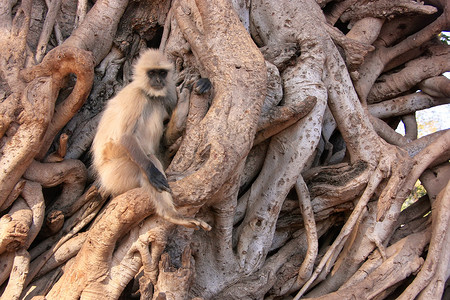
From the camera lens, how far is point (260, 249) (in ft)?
10.3

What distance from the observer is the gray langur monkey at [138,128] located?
278 cm

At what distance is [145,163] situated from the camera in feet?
8.62

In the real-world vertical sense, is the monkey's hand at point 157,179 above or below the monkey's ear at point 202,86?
below

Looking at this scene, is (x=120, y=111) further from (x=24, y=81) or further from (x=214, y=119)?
(x=24, y=81)

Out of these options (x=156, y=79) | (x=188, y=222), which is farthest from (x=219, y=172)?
(x=156, y=79)

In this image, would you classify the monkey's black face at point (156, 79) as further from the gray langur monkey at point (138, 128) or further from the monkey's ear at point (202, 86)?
the monkey's ear at point (202, 86)

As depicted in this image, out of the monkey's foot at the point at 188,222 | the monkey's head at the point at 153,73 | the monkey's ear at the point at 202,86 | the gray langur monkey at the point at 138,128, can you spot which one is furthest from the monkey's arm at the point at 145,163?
the monkey's ear at the point at 202,86

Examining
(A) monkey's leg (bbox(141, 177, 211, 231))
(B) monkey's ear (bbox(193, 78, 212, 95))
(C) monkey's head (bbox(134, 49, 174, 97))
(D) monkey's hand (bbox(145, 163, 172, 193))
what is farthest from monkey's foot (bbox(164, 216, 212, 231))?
(C) monkey's head (bbox(134, 49, 174, 97))

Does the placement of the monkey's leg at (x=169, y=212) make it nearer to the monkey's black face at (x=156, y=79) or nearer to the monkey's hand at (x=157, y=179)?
A: the monkey's hand at (x=157, y=179)

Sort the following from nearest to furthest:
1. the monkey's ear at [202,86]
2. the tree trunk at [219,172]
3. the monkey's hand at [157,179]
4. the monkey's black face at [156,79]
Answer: the monkey's hand at [157,179] → the tree trunk at [219,172] → the monkey's ear at [202,86] → the monkey's black face at [156,79]

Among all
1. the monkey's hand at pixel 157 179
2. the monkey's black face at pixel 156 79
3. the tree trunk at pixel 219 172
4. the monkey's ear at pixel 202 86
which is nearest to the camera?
the monkey's hand at pixel 157 179

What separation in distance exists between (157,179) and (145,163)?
19cm

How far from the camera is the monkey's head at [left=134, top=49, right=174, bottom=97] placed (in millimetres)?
2949

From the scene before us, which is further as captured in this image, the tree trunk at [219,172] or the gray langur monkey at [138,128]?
the gray langur monkey at [138,128]
